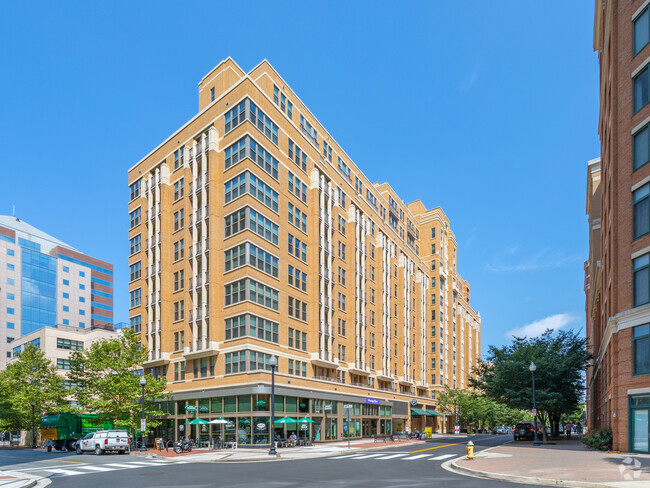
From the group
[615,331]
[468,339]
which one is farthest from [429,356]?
[615,331]

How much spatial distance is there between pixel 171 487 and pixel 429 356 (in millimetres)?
86038

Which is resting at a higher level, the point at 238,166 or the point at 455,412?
the point at 238,166

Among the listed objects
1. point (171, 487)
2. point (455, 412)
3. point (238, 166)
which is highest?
point (238, 166)

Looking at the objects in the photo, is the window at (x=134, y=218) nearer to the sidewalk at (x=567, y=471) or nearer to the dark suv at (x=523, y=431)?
the dark suv at (x=523, y=431)

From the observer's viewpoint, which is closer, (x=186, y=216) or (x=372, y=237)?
(x=186, y=216)

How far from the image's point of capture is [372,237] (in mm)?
74875

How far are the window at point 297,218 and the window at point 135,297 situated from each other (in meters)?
19.9

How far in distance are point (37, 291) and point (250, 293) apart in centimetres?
9507

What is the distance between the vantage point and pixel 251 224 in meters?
48.5

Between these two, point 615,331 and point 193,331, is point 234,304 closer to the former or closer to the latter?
point 193,331

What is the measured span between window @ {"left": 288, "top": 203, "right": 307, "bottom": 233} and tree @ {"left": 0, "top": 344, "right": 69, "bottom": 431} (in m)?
31.1

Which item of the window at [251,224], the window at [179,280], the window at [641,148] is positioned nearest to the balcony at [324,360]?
the window at [251,224]

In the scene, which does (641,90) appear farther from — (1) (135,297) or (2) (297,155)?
(1) (135,297)

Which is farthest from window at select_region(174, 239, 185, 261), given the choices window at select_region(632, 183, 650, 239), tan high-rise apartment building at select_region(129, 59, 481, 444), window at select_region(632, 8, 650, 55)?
window at select_region(632, 8, 650, 55)
